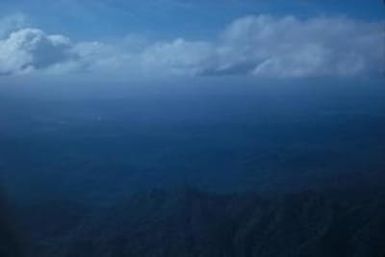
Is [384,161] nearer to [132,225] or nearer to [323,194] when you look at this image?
[323,194]

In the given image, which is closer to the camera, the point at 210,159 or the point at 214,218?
the point at 214,218

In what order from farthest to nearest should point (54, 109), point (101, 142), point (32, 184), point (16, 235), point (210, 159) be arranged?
point (210, 159), point (101, 142), point (54, 109), point (32, 184), point (16, 235)

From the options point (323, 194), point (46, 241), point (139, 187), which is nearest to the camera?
point (46, 241)

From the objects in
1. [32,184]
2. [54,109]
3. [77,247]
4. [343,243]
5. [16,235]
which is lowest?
[343,243]

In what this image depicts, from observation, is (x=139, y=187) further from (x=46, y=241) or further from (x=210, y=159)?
(x=210, y=159)

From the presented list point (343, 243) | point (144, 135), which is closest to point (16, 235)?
point (343, 243)

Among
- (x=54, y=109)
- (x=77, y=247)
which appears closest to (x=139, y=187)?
(x=54, y=109)

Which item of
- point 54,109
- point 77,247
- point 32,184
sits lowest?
point 77,247

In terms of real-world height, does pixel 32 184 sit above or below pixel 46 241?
above

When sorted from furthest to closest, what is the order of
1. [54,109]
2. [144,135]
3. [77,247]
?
[144,135]
[54,109]
[77,247]
